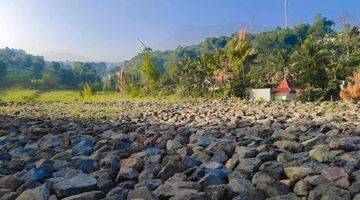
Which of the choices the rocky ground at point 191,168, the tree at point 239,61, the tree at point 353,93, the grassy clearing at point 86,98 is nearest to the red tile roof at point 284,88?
the tree at point 239,61

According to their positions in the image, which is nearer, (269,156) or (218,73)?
(269,156)

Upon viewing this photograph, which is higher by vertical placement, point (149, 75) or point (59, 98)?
point (149, 75)

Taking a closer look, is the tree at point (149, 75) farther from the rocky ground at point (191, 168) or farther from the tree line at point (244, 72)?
the rocky ground at point (191, 168)

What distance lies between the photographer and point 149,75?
31.0 m

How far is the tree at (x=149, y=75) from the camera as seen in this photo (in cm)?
3058

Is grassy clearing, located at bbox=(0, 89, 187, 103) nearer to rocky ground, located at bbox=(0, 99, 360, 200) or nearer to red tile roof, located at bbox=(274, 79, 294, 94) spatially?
red tile roof, located at bbox=(274, 79, 294, 94)

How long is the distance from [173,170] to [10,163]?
201cm

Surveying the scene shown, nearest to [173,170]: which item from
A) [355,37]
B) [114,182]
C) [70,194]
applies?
[114,182]

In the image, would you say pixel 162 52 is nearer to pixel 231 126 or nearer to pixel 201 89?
pixel 201 89

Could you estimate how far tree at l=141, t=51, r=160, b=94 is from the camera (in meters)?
30.6

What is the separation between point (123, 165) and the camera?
4.95 metres

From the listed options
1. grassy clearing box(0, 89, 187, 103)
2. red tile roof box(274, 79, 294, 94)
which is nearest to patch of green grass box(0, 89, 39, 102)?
grassy clearing box(0, 89, 187, 103)

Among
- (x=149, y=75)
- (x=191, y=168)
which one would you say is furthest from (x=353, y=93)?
(x=149, y=75)

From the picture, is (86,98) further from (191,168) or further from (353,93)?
(191,168)
